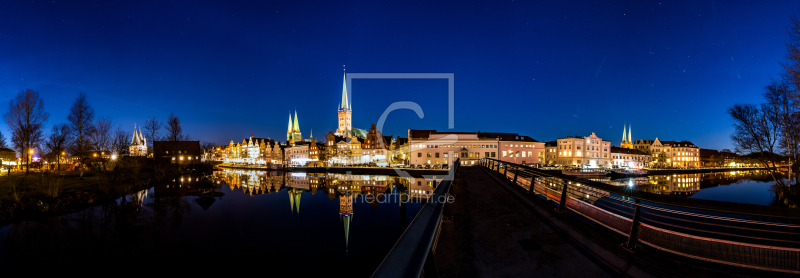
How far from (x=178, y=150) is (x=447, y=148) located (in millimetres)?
55765

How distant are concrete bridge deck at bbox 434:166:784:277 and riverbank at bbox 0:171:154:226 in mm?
24848

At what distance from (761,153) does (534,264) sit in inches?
1415

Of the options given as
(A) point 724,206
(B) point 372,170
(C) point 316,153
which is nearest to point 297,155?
(C) point 316,153

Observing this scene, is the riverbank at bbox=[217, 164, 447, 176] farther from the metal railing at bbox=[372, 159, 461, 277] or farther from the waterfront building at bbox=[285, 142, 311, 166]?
the metal railing at bbox=[372, 159, 461, 277]

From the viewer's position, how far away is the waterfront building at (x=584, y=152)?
73.4 m

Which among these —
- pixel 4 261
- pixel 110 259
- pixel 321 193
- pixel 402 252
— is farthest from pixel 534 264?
pixel 321 193

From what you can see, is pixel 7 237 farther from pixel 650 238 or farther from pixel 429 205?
pixel 650 238

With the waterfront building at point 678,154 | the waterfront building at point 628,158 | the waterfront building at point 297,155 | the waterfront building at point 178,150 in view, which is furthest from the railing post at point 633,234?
the waterfront building at point 678,154

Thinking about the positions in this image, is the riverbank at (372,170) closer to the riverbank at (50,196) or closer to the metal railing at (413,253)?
the riverbank at (50,196)

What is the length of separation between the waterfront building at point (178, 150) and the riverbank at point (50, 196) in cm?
2389

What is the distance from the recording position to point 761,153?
1023 inches

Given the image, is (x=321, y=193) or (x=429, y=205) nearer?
(x=429, y=205)

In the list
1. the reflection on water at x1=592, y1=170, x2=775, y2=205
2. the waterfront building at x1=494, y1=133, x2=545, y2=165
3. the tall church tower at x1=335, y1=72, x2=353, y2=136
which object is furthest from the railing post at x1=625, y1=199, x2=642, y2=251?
the tall church tower at x1=335, y1=72, x2=353, y2=136

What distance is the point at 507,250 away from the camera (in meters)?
5.06
